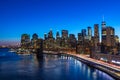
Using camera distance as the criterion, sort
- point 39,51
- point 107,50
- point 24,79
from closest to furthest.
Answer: point 24,79, point 107,50, point 39,51

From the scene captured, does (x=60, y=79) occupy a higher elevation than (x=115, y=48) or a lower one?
lower

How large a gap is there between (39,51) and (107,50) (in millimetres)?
58488

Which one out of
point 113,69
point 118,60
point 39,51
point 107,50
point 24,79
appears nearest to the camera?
point 24,79

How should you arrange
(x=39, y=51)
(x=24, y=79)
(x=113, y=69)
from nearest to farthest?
1. (x=24, y=79)
2. (x=113, y=69)
3. (x=39, y=51)

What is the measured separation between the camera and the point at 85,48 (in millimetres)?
199000

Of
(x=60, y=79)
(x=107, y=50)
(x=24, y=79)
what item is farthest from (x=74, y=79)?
(x=107, y=50)

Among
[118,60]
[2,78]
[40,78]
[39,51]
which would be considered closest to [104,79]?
[40,78]

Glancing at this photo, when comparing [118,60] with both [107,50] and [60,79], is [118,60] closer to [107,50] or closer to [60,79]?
[60,79]

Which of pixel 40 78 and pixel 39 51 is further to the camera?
pixel 39 51

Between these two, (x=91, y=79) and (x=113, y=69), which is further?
(x=113, y=69)

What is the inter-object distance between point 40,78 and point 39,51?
125959mm

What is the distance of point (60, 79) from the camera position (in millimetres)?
60344

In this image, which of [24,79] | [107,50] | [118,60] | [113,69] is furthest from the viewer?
[107,50]

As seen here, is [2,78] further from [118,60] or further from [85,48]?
[85,48]
